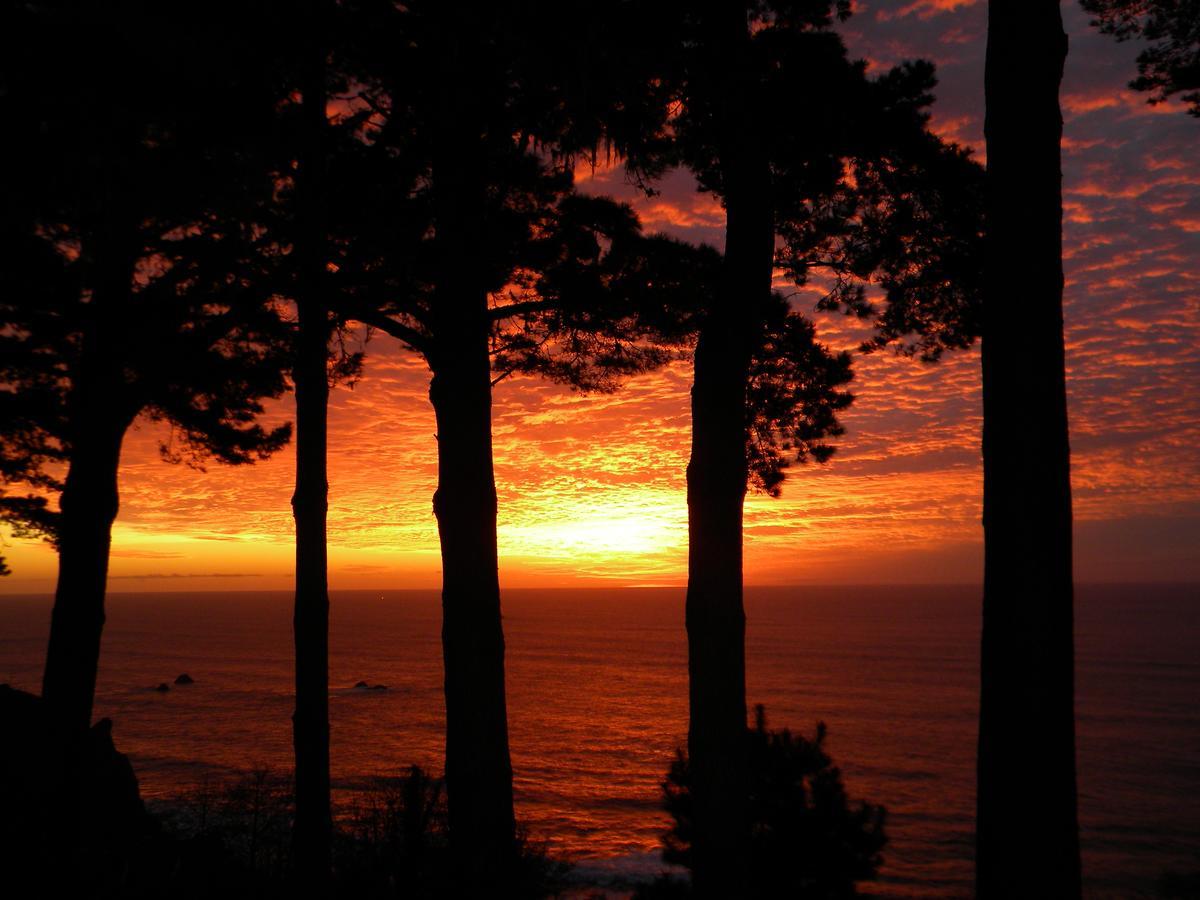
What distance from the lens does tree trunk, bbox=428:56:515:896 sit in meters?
7.74

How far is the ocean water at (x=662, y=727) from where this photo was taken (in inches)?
1154

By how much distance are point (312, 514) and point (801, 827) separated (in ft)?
20.9

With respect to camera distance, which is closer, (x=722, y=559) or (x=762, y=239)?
(x=722, y=559)

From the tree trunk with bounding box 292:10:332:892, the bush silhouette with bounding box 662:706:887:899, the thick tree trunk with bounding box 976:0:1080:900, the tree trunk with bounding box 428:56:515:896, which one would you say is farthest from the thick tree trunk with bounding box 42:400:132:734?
the thick tree trunk with bounding box 976:0:1080:900

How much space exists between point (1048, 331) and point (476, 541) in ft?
18.1

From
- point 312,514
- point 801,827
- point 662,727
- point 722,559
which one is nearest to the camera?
point 722,559

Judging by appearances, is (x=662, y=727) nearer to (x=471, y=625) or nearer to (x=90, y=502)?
(x=90, y=502)

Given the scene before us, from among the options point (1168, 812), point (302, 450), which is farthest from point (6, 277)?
point (1168, 812)

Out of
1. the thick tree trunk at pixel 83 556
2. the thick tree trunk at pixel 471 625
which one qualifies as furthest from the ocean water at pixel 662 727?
the thick tree trunk at pixel 83 556

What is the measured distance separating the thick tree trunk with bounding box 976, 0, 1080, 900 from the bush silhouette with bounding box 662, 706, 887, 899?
5541mm

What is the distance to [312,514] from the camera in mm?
8367

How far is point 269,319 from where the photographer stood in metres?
9.68

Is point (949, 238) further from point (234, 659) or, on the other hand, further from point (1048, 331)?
point (234, 659)

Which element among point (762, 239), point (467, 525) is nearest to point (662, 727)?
point (467, 525)
